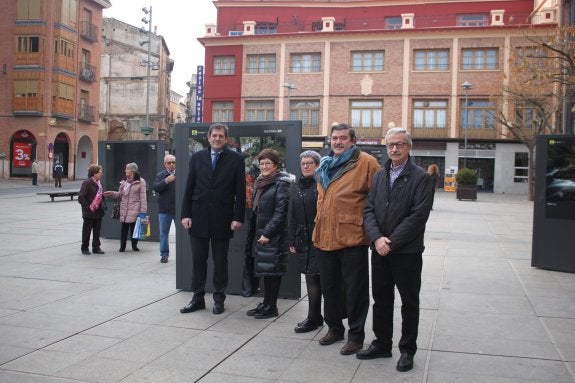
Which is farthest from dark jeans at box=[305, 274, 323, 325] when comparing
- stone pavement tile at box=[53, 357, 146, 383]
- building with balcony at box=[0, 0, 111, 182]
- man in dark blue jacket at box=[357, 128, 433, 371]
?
building with balcony at box=[0, 0, 111, 182]

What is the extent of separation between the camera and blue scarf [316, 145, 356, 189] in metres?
4.97

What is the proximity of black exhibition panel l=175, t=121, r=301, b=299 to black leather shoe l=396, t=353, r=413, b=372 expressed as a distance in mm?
2441

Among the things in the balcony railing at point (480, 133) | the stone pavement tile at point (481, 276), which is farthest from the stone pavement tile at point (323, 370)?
the balcony railing at point (480, 133)

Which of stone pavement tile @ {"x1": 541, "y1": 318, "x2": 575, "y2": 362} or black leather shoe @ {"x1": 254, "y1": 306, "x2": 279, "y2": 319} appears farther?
black leather shoe @ {"x1": 254, "y1": 306, "x2": 279, "y2": 319}

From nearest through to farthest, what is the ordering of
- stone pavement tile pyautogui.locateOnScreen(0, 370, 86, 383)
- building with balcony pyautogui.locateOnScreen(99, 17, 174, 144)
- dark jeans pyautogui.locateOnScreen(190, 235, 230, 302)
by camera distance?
stone pavement tile pyautogui.locateOnScreen(0, 370, 86, 383)
dark jeans pyautogui.locateOnScreen(190, 235, 230, 302)
building with balcony pyautogui.locateOnScreen(99, 17, 174, 144)

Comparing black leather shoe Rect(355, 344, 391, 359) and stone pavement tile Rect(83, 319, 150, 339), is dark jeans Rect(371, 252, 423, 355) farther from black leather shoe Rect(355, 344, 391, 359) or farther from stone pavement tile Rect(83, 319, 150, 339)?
stone pavement tile Rect(83, 319, 150, 339)

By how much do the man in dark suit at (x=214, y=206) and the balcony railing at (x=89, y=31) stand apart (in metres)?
43.4

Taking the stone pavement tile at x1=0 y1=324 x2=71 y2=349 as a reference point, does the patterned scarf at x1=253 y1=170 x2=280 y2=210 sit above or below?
above

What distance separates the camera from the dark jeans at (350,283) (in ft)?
16.1

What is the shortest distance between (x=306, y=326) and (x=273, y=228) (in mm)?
1063

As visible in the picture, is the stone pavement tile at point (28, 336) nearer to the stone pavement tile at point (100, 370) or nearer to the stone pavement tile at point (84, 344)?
the stone pavement tile at point (84, 344)

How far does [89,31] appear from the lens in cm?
4591

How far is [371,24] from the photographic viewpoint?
4694cm

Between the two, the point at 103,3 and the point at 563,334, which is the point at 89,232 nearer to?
Answer: the point at 563,334
